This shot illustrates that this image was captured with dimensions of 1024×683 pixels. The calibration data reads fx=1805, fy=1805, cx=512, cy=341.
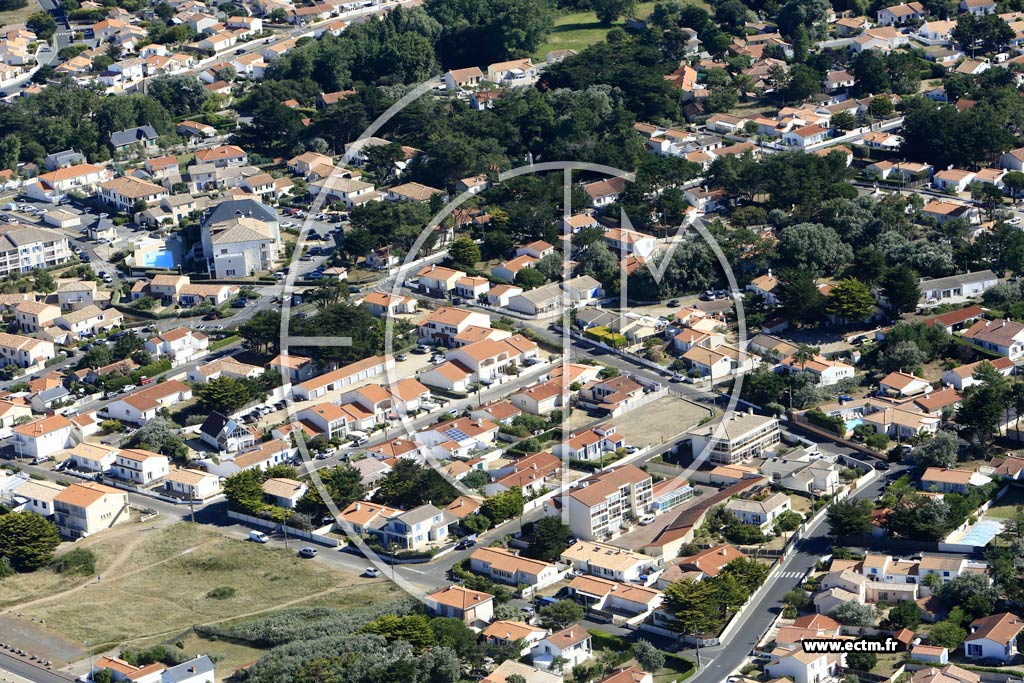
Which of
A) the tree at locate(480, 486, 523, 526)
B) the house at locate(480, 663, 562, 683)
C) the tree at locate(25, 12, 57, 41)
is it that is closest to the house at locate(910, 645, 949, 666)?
the house at locate(480, 663, 562, 683)

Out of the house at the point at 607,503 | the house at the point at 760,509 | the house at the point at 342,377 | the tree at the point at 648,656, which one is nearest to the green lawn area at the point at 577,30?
the house at the point at 342,377

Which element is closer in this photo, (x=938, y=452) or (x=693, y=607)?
(x=693, y=607)

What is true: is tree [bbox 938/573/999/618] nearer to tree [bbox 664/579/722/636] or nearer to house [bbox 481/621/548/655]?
tree [bbox 664/579/722/636]

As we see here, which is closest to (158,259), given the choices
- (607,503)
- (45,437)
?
(45,437)

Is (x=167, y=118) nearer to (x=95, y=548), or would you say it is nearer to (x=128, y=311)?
(x=128, y=311)

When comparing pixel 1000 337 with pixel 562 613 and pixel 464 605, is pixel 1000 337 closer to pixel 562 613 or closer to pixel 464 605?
pixel 562 613
